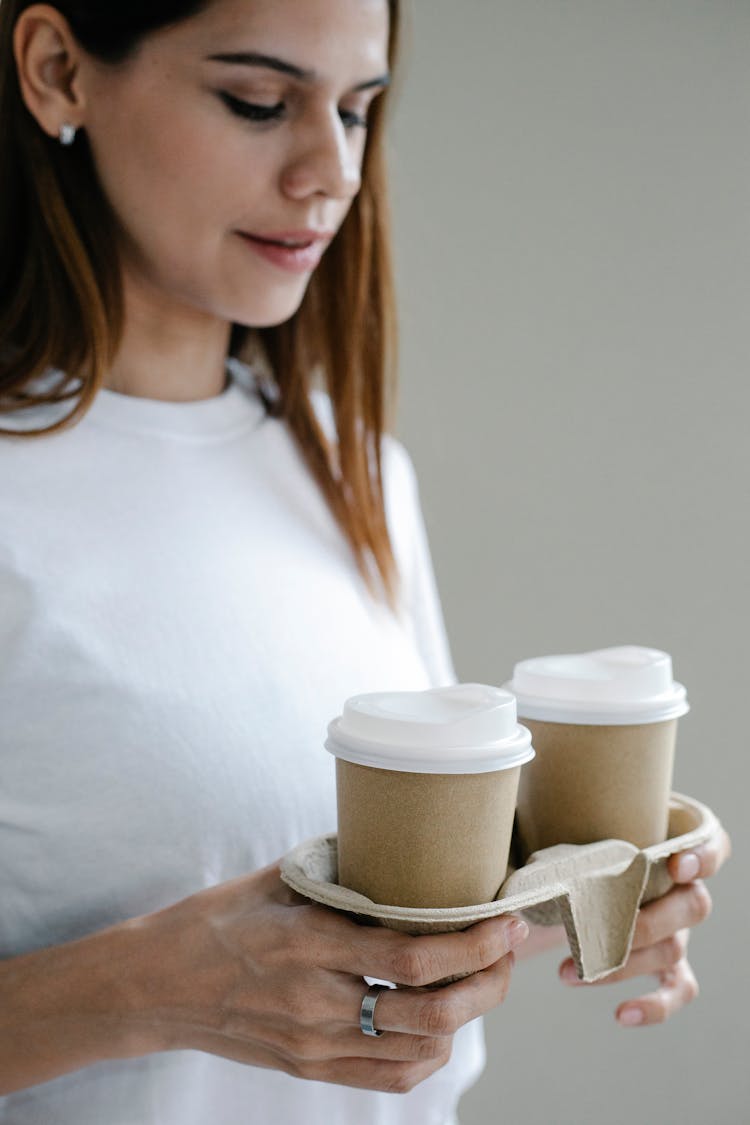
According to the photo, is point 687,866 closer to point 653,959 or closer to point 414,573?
point 653,959

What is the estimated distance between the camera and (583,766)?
76cm

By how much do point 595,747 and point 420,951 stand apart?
20 centimetres

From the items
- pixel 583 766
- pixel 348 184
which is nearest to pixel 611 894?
pixel 583 766

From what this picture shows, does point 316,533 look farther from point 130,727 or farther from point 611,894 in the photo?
point 611,894

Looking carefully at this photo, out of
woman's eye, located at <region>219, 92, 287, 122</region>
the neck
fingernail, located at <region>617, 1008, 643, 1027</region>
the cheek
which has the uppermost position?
woman's eye, located at <region>219, 92, 287, 122</region>

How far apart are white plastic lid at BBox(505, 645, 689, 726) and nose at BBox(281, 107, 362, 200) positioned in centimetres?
42

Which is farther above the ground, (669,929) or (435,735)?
(435,735)

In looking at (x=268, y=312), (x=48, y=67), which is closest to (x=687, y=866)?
(x=268, y=312)

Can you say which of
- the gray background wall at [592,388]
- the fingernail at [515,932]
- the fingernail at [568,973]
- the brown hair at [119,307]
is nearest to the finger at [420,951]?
the fingernail at [515,932]

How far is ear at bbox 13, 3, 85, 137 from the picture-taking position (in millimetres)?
905

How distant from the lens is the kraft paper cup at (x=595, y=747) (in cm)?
76

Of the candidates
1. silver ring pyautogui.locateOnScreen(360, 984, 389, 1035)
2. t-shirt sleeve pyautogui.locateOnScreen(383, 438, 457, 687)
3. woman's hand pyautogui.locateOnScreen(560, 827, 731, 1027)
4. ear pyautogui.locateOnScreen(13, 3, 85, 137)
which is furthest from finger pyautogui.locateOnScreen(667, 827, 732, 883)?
ear pyautogui.locateOnScreen(13, 3, 85, 137)

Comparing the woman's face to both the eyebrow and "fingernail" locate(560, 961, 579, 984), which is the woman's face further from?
"fingernail" locate(560, 961, 579, 984)

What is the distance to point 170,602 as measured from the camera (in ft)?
2.99
